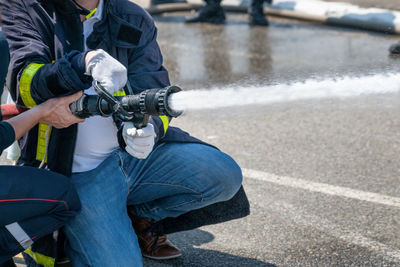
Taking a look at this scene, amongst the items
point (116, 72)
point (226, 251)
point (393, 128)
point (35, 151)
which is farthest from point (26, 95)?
point (393, 128)

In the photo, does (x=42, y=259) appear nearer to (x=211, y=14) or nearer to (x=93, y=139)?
(x=93, y=139)

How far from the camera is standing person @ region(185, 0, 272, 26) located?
8.32 metres

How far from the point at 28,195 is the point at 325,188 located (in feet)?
6.08

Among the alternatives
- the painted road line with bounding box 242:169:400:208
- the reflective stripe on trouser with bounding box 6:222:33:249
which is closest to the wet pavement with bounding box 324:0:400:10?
the painted road line with bounding box 242:169:400:208

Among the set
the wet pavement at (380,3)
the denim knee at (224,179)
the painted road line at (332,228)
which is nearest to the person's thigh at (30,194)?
the denim knee at (224,179)

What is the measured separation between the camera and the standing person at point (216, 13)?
8323 millimetres

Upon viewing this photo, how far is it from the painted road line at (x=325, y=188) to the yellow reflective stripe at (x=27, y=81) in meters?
1.67

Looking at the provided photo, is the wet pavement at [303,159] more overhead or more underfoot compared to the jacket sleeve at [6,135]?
more underfoot

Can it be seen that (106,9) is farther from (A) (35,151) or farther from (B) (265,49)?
(B) (265,49)

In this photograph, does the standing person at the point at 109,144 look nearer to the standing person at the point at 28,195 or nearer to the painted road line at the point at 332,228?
the standing person at the point at 28,195

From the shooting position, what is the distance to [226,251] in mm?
3041

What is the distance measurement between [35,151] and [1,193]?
0.41 meters

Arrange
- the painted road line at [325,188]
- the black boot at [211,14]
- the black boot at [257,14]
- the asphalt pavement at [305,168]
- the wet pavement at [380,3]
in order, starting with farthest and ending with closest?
the black boot at [211,14]
the wet pavement at [380,3]
the black boot at [257,14]
the painted road line at [325,188]
the asphalt pavement at [305,168]

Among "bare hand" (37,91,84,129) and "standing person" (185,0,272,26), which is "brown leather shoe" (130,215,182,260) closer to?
"bare hand" (37,91,84,129)
